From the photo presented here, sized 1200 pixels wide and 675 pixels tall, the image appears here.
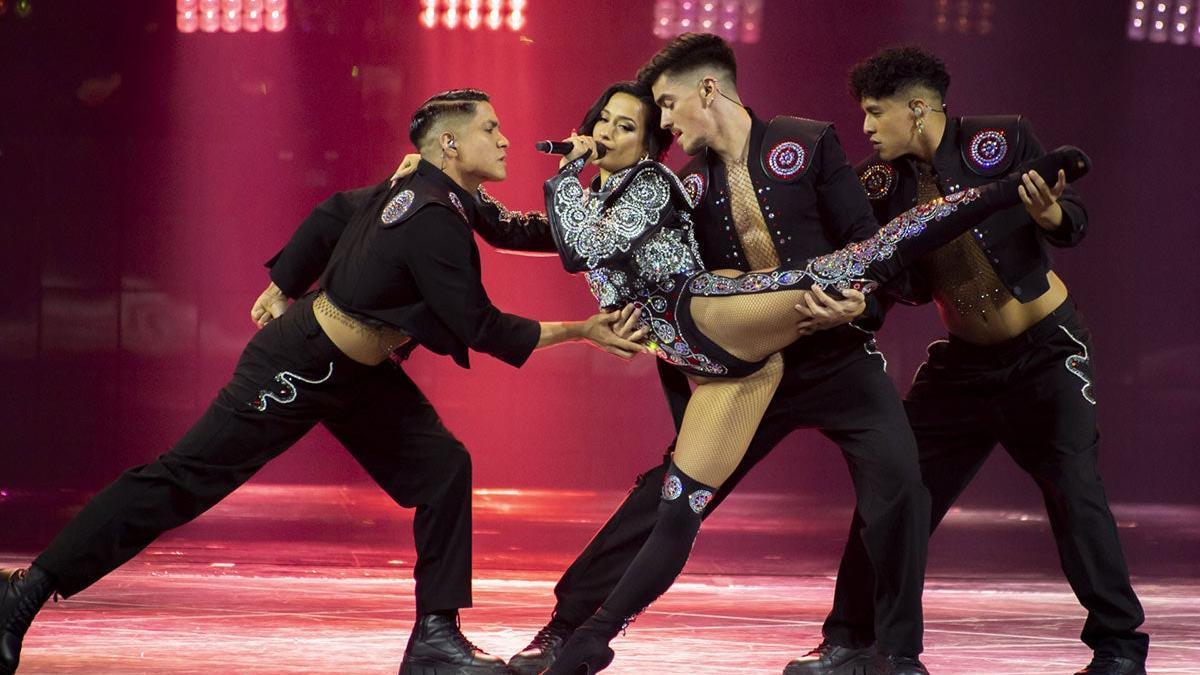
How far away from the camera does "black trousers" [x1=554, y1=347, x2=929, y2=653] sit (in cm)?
306

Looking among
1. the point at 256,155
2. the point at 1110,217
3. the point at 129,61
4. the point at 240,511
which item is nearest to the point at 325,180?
the point at 256,155

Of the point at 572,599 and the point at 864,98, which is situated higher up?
the point at 864,98

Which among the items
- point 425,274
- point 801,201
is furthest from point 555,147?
point 801,201

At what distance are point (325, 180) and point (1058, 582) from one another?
3.59 meters

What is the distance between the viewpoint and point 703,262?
3.18 m

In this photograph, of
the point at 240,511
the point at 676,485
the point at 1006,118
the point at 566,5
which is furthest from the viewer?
the point at 566,5

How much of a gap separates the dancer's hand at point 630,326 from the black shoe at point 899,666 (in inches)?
34.0

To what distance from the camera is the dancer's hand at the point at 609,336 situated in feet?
9.98

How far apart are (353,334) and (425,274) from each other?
25 centimetres

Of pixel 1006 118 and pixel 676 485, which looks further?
pixel 1006 118

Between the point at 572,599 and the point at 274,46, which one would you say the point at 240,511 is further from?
the point at 572,599

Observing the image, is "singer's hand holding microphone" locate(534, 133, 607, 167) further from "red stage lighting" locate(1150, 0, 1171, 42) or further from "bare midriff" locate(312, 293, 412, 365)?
"red stage lighting" locate(1150, 0, 1171, 42)

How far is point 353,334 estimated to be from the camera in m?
3.29

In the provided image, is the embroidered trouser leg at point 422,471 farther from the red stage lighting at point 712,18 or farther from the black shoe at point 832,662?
the red stage lighting at point 712,18
